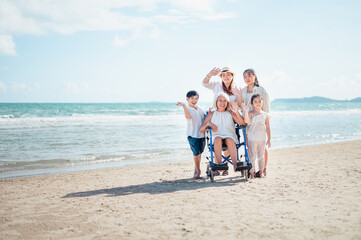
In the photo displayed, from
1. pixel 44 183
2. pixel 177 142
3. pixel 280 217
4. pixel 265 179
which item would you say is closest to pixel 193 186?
pixel 265 179

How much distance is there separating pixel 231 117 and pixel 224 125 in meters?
0.20

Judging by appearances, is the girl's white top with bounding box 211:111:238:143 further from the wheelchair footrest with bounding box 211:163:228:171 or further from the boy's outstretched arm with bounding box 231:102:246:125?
the wheelchair footrest with bounding box 211:163:228:171

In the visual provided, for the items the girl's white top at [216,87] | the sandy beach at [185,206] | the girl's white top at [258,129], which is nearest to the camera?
the sandy beach at [185,206]

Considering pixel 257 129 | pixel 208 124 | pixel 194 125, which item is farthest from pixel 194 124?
pixel 257 129

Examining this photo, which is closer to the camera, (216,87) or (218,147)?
(218,147)

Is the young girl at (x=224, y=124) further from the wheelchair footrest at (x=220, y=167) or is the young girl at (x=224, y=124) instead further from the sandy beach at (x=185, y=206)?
the sandy beach at (x=185, y=206)

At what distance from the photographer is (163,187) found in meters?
5.11

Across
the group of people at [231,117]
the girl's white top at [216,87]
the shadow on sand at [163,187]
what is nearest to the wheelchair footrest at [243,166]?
the group of people at [231,117]

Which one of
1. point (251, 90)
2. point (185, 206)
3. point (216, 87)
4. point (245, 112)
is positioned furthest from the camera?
point (216, 87)

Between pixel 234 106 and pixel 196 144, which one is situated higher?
pixel 234 106

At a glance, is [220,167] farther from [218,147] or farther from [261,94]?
[261,94]

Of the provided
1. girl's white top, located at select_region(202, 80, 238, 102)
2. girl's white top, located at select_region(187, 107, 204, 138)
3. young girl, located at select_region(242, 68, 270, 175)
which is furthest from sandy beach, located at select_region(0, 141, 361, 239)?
girl's white top, located at select_region(202, 80, 238, 102)

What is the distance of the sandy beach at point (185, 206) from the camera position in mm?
3129

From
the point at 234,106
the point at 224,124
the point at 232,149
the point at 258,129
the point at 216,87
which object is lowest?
the point at 232,149
